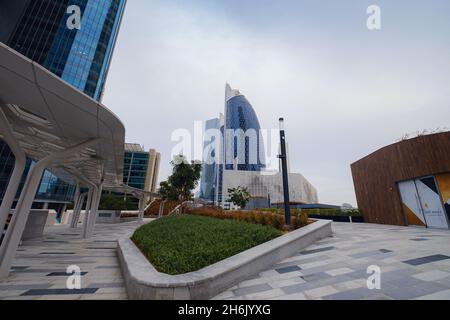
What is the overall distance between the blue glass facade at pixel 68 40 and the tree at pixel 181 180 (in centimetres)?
3132

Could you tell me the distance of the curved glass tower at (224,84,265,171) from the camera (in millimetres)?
116812

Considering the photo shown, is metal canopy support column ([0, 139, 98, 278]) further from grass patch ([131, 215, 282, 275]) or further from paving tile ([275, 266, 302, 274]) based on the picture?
paving tile ([275, 266, 302, 274])

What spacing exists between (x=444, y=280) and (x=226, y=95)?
141 m

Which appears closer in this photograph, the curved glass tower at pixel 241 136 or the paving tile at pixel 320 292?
the paving tile at pixel 320 292

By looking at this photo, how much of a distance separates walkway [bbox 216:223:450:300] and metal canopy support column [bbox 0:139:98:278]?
6088mm

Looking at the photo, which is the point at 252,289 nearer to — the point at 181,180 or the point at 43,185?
the point at 181,180

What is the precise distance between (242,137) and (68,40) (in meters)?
92.0

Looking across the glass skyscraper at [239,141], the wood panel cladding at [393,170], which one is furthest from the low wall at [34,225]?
the glass skyscraper at [239,141]

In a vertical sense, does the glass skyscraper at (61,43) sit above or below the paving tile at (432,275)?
above

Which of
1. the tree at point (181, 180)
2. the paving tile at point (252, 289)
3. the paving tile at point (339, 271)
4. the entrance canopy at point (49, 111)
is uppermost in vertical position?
the tree at point (181, 180)

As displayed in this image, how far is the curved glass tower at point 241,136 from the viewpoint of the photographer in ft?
383

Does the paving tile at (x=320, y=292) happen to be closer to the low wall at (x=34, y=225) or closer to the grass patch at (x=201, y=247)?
the grass patch at (x=201, y=247)
